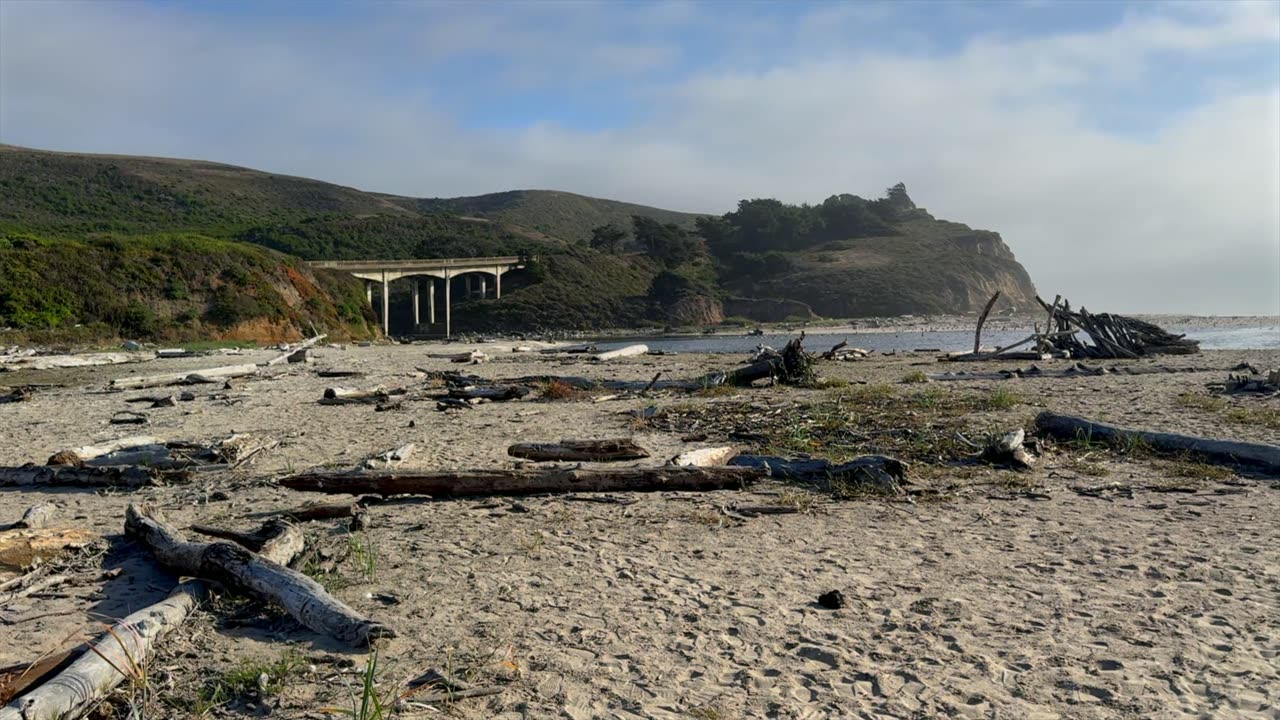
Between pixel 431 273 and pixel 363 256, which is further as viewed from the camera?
pixel 363 256

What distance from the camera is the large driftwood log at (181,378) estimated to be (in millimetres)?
18969

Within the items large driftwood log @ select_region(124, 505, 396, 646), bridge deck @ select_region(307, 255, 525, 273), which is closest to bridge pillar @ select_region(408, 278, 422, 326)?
bridge deck @ select_region(307, 255, 525, 273)

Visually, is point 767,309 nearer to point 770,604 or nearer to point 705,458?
point 705,458

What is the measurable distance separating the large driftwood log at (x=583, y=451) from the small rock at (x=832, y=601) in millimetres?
4763

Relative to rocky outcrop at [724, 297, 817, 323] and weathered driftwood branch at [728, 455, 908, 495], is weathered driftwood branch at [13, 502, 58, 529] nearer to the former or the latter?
weathered driftwood branch at [728, 455, 908, 495]

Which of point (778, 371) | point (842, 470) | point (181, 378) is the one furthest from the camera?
point (181, 378)

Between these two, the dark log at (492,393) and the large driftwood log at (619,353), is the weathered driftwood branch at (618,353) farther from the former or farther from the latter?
the dark log at (492,393)

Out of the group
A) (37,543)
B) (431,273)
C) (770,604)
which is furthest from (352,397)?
(431,273)

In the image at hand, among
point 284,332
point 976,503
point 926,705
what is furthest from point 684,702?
point 284,332

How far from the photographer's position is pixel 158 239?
159 feet

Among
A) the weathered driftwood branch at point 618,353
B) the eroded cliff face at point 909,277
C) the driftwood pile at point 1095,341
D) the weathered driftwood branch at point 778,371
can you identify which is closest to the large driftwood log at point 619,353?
the weathered driftwood branch at point 618,353

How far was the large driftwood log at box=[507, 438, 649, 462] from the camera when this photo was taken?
9.70 meters

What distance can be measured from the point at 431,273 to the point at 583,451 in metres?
73.6

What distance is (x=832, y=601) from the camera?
5.08m
